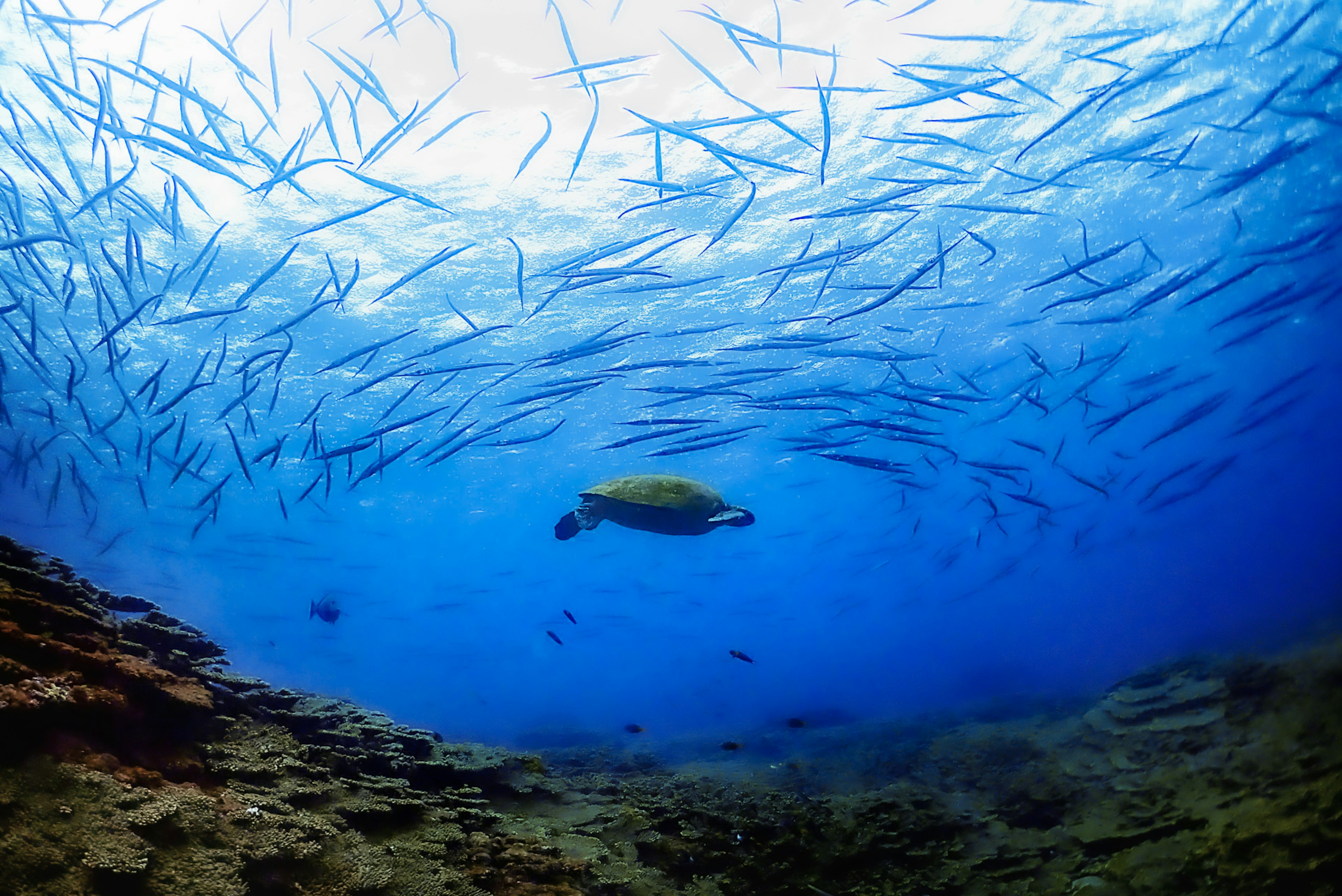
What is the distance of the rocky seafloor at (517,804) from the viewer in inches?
102

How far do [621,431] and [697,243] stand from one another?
8827 millimetres

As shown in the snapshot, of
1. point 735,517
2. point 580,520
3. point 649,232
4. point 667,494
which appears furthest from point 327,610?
point 649,232

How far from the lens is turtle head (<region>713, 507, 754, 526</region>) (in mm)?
7480

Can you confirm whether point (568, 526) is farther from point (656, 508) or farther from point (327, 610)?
point (327, 610)

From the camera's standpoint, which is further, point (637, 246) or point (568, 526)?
point (637, 246)

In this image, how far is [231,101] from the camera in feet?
33.8

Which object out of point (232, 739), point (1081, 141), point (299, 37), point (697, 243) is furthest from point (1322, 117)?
point (299, 37)

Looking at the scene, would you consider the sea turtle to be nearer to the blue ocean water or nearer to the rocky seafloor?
the blue ocean water

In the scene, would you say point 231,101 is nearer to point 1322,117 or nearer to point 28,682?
point 28,682

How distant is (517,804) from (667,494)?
12.9ft

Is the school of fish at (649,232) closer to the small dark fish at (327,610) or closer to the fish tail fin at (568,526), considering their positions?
the fish tail fin at (568,526)

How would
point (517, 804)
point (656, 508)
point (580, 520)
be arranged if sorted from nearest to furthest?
1. point (517, 804)
2. point (656, 508)
3. point (580, 520)

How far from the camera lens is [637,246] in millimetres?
10734

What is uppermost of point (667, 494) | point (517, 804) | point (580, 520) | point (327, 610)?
point (667, 494)
